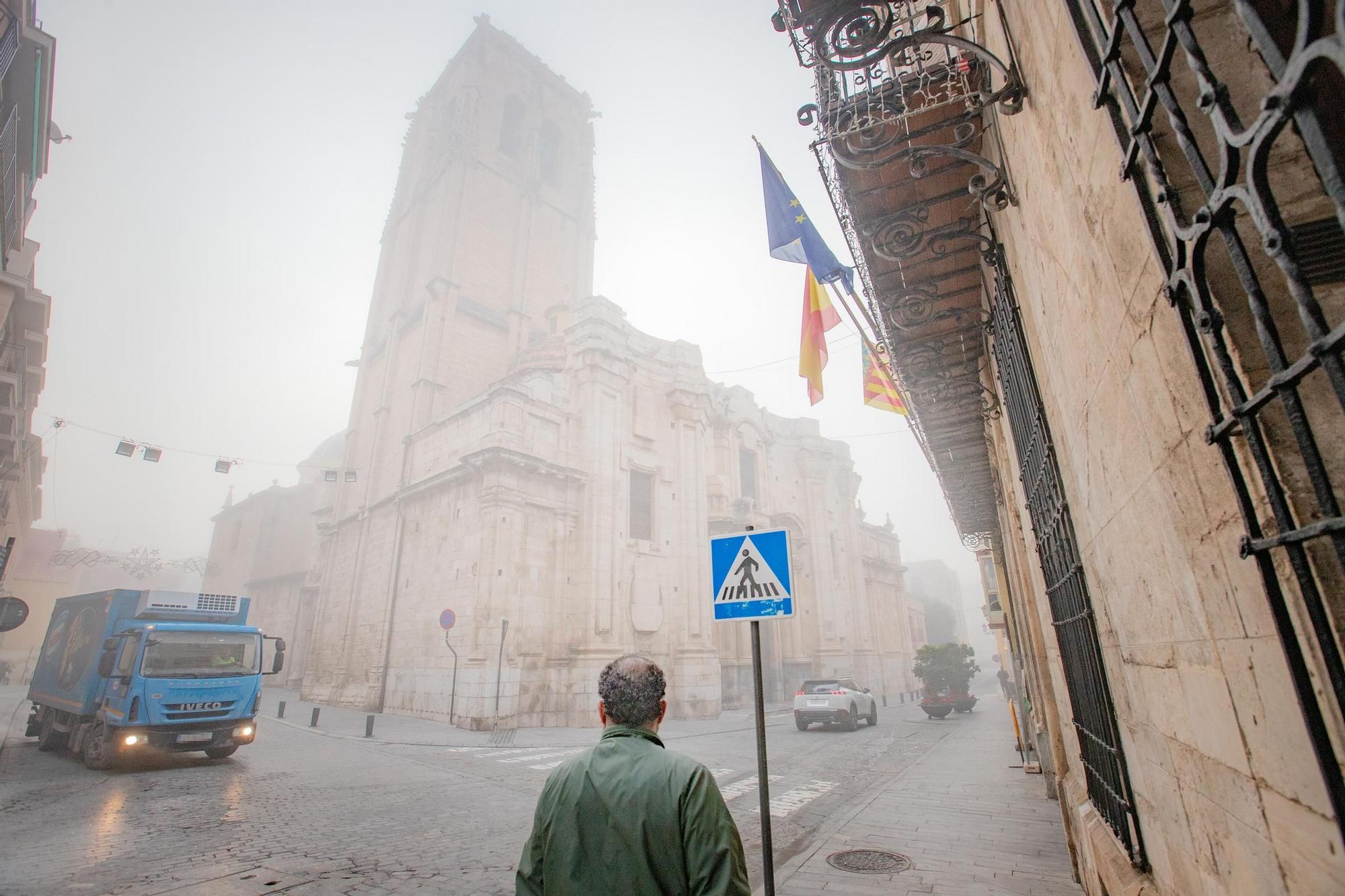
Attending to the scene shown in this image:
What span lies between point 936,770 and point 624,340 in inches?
744

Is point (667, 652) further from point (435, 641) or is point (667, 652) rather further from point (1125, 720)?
point (1125, 720)

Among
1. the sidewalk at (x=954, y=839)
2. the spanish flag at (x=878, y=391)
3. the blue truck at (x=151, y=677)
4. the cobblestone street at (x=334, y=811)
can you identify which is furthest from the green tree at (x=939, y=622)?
the blue truck at (x=151, y=677)

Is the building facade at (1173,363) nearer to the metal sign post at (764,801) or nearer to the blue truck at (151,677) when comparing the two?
the metal sign post at (764,801)

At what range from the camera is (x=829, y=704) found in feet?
58.6

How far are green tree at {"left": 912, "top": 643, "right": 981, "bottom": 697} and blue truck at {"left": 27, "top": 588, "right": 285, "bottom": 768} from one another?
926 inches

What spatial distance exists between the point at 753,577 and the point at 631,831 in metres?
2.61

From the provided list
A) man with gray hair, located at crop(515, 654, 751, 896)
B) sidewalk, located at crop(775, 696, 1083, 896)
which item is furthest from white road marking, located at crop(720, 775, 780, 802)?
man with gray hair, located at crop(515, 654, 751, 896)

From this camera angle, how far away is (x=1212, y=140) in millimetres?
1609

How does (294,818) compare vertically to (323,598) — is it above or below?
below

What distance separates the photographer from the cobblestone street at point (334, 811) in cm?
532

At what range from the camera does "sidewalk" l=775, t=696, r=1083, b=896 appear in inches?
197

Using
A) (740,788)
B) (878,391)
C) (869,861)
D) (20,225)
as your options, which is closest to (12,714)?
(20,225)

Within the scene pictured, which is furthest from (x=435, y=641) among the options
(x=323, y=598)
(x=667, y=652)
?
(x=323, y=598)

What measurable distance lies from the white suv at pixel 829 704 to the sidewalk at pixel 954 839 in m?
7.27
